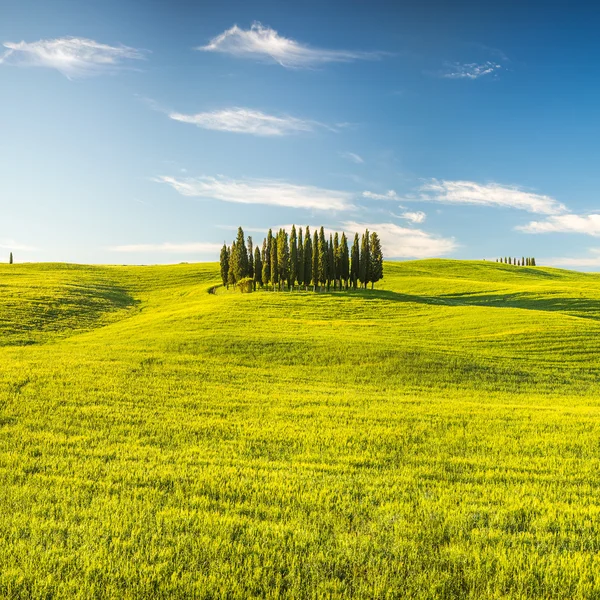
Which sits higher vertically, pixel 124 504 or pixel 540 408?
pixel 124 504

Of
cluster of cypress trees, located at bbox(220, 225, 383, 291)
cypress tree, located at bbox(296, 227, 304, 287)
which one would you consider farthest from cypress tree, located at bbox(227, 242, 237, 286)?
cypress tree, located at bbox(296, 227, 304, 287)

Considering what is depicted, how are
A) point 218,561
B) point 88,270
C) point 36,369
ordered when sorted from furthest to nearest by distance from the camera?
point 88,270
point 36,369
point 218,561

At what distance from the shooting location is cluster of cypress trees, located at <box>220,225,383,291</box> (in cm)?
8788

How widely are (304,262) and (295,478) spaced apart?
78.2 metres

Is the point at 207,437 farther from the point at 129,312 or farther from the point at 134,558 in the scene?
the point at 129,312

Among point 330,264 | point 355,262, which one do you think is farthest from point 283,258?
point 355,262

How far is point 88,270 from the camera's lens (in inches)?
4653

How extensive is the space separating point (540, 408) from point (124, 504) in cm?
1873

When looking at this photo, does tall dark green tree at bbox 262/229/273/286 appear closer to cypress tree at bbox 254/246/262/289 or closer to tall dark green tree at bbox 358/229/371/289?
cypress tree at bbox 254/246/262/289

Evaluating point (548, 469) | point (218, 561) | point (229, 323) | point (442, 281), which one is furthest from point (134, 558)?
point (442, 281)

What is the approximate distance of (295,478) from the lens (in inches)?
384

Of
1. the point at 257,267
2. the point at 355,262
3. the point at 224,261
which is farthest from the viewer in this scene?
the point at 224,261

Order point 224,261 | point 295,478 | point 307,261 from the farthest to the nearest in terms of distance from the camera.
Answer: point 224,261 < point 307,261 < point 295,478

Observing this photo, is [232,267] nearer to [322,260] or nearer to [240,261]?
[240,261]
